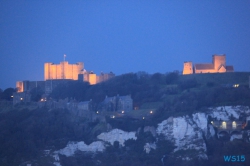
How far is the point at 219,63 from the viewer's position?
239 ft

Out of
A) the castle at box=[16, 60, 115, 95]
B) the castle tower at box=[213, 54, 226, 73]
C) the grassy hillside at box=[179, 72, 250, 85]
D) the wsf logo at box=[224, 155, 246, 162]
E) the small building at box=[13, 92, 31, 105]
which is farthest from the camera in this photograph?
the castle tower at box=[213, 54, 226, 73]

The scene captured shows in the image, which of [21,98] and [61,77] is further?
[61,77]

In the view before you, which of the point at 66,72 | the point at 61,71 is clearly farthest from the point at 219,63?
the point at 61,71

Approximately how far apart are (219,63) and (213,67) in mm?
696

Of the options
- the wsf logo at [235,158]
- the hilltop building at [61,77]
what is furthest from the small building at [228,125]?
the hilltop building at [61,77]

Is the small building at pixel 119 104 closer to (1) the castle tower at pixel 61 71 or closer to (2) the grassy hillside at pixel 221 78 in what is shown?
(2) the grassy hillside at pixel 221 78

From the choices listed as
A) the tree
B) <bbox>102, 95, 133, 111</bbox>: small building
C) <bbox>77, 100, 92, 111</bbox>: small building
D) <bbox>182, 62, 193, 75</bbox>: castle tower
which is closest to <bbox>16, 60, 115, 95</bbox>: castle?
the tree

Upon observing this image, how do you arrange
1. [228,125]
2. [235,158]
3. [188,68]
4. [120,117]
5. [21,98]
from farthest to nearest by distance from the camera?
[188,68] < [21,98] < [120,117] < [228,125] < [235,158]

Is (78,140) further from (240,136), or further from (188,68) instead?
(188,68)

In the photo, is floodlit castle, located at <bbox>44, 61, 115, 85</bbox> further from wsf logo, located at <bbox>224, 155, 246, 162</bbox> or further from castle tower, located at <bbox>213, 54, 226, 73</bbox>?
wsf logo, located at <bbox>224, 155, 246, 162</bbox>

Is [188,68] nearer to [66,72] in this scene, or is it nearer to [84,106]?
[66,72]

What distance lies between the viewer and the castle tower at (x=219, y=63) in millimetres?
72375

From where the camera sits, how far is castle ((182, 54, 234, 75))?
72.4 meters

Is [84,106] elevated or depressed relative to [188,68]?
depressed
